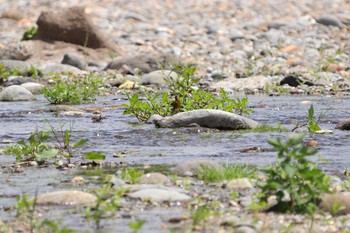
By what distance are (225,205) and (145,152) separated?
87.3 inches

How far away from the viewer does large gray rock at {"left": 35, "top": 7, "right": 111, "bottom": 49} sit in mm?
16453

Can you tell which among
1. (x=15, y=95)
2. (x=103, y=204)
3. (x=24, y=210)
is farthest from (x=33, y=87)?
(x=24, y=210)

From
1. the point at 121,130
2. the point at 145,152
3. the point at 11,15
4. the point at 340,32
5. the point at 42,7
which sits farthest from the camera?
the point at 42,7

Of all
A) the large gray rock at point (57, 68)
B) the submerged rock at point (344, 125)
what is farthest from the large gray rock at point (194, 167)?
the large gray rock at point (57, 68)

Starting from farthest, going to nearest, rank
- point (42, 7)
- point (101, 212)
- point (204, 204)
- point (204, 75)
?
point (42, 7), point (204, 75), point (204, 204), point (101, 212)

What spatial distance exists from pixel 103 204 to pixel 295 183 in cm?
93

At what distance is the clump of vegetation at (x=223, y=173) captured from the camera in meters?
5.68

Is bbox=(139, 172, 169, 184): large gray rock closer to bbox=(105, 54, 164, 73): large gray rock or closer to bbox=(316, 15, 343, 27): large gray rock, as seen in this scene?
bbox=(105, 54, 164, 73): large gray rock

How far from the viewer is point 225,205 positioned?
5004mm

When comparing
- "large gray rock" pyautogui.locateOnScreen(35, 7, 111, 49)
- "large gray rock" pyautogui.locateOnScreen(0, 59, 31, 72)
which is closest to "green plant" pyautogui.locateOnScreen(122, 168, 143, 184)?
"large gray rock" pyautogui.locateOnScreen(0, 59, 31, 72)

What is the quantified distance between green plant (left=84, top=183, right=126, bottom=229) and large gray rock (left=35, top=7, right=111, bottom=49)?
36.4 ft

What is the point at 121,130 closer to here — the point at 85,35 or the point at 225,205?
the point at 225,205

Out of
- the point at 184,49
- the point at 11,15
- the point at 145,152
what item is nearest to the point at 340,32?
the point at 184,49

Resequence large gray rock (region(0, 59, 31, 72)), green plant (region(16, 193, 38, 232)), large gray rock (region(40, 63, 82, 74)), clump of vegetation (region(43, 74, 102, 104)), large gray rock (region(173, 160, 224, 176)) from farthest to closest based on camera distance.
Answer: large gray rock (region(40, 63, 82, 74)) → large gray rock (region(0, 59, 31, 72)) → clump of vegetation (region(43, 74, 102, 104)) → large gray rock (region(173, 160, 224, 176)) → green plant (region(16, 193, 38, 232))
